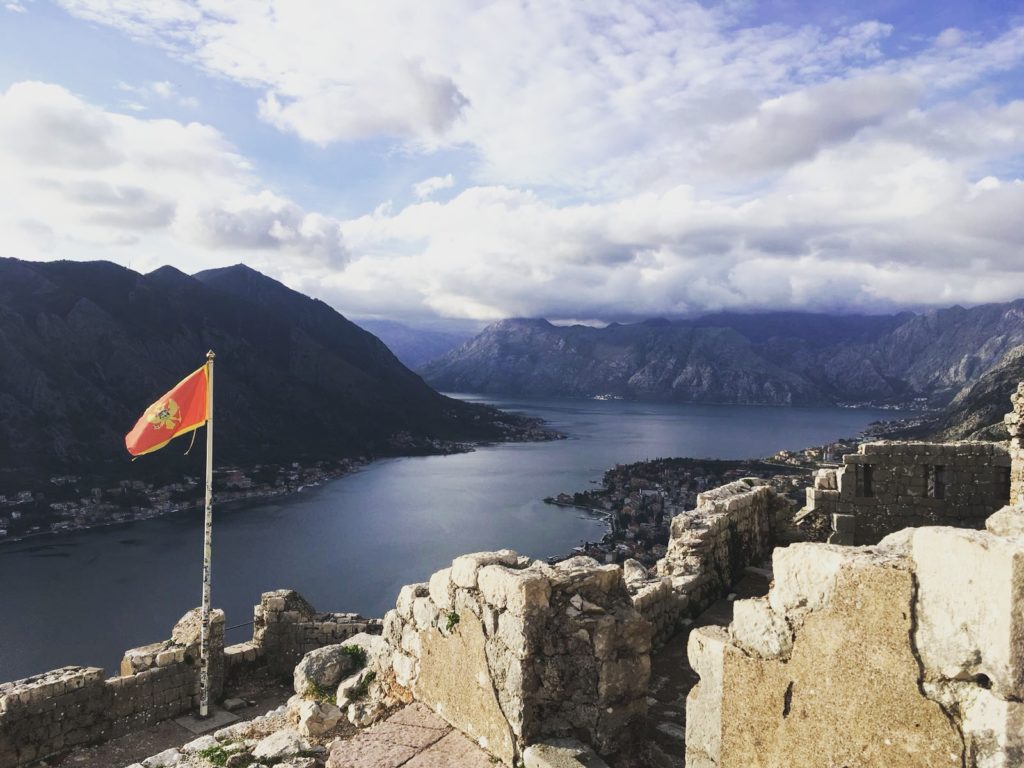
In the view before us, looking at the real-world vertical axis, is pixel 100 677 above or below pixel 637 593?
below

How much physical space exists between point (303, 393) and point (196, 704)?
122 metres

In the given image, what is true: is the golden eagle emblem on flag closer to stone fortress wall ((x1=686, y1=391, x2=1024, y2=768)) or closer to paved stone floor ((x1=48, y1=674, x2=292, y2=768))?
paved stone floor ((x1=48, y1=674, x2=292, y2=768))

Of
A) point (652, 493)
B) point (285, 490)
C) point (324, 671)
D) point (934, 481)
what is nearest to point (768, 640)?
point (324, 671)

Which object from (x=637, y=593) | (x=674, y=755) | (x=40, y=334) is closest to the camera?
(x=674, y=755)

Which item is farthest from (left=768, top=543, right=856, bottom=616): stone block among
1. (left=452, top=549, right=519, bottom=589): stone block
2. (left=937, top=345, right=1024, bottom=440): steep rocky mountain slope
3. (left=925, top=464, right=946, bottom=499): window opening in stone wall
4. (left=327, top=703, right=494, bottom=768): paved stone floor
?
(left=937, top=345, right=1024, bottom=440): steep rocky mountain slope

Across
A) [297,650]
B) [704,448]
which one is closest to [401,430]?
[704,448]

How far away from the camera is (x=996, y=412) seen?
187 feet

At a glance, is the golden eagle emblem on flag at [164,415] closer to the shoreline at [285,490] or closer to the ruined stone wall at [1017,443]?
the ruined stone wall at [1017,443]

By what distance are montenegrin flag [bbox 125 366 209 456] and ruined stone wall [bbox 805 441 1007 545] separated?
426 inches

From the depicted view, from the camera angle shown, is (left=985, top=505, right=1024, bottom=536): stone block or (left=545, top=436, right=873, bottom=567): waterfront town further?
(left=545, top=436, right=873, bottom=567): waterfront town

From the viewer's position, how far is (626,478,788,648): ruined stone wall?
833 centimetres

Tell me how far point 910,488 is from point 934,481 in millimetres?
365

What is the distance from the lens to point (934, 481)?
10906 mm

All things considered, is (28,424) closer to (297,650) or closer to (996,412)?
(297,650)
